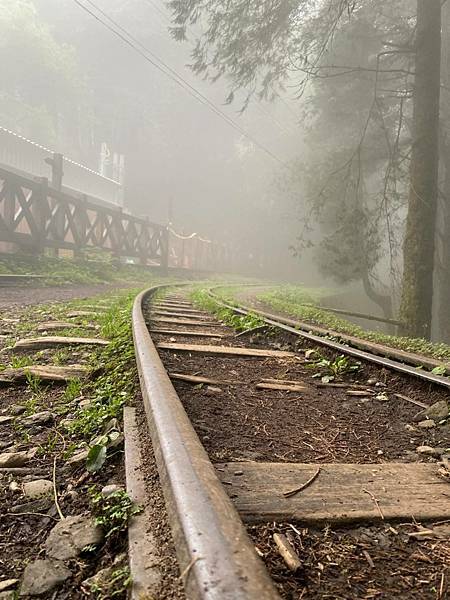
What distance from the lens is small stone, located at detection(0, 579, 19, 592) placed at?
3.58 feet

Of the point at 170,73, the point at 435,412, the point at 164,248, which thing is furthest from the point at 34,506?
the point at 170,73

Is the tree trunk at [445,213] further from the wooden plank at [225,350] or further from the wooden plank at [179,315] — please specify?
the wooden plank at [225,350]

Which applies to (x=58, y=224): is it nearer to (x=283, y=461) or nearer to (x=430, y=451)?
(x=283, y=461)

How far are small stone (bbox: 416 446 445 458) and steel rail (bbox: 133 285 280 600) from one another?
3.84 ft

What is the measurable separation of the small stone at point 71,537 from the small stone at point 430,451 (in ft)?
4.82

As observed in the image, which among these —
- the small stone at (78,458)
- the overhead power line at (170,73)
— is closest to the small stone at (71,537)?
the small stone at (78,458)

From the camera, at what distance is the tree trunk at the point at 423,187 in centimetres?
783

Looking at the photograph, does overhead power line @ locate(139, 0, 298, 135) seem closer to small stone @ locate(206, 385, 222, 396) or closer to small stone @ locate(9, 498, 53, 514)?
small stone @ locate(206, 385, 222, 396)

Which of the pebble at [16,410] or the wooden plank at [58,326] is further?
the wooden plank at [58,326]

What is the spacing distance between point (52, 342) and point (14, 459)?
2.19m

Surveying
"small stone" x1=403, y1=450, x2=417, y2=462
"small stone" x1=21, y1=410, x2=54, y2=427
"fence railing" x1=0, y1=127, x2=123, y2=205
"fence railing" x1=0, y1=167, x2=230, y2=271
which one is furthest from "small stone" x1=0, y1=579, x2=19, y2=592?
"fence railing" x1=0, y1=127, x2=123, y2=205

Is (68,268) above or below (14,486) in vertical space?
above

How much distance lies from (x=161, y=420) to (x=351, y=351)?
2508mm

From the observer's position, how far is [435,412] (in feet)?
8.34
